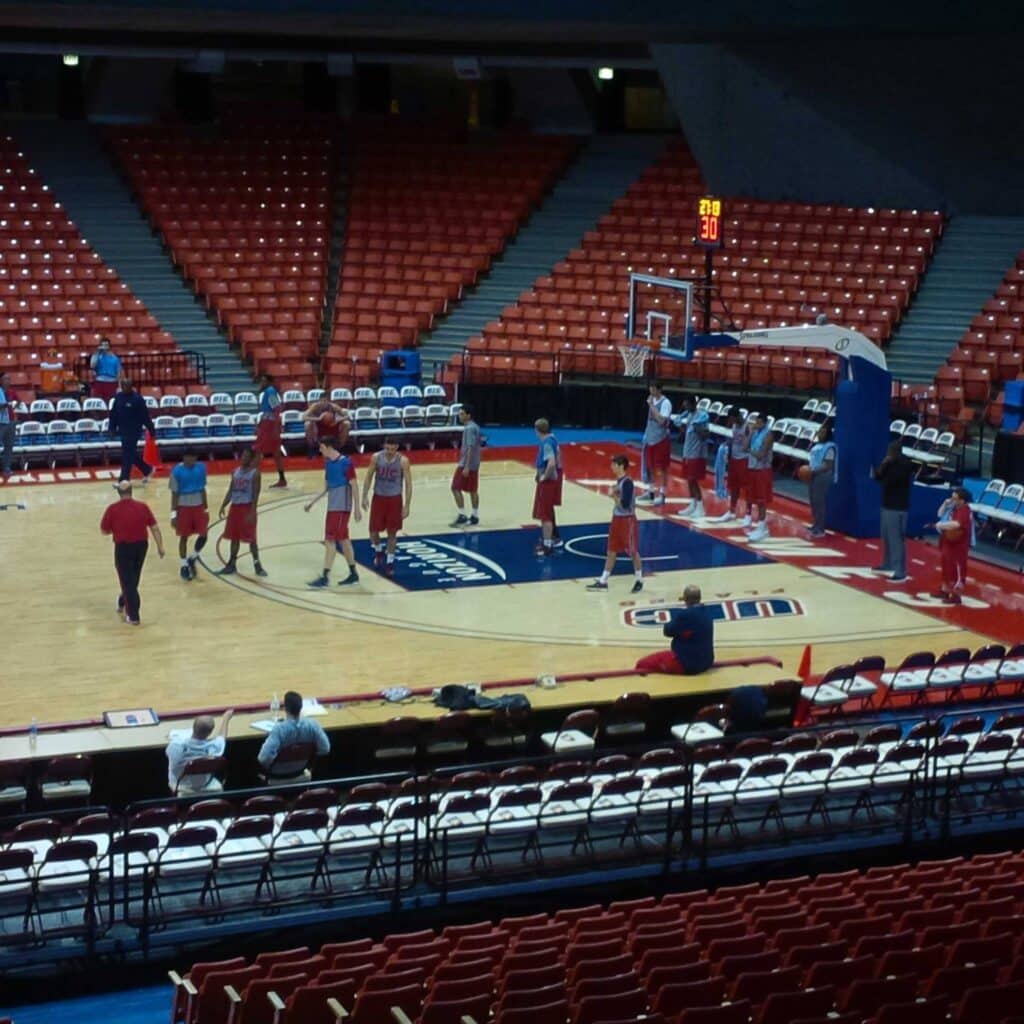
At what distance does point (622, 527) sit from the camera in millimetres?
19375

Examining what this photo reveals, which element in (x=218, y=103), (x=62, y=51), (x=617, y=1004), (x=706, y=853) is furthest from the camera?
(x=218, y=103)

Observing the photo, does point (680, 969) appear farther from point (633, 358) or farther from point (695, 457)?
point (633, 358)

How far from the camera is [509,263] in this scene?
33281 millimetres

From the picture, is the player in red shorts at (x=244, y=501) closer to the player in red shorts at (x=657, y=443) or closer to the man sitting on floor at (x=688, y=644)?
the man sitting on floor at (x=688, y=644)

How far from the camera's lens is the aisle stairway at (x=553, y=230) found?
3167cm

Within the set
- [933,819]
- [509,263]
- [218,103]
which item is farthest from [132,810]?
[218,103]

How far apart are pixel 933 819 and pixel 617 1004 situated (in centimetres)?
529

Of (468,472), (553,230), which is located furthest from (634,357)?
(553,230)

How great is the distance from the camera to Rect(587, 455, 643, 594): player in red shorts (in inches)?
749

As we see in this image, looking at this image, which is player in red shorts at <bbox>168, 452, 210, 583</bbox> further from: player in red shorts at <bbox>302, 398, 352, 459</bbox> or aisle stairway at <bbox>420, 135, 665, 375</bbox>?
aisle stairway at <bbox>420, 135, 665, 375</bbox>

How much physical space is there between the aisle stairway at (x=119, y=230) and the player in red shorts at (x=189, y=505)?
10314 mm

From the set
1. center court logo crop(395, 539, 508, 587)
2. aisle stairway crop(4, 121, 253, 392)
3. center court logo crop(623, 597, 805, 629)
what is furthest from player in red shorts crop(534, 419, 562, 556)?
aisle stairway crop(4, 121, 253, 392)

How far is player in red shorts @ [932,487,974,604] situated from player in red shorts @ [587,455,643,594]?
Result: 3.09 m

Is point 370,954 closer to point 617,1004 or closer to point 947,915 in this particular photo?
point 617,1004
